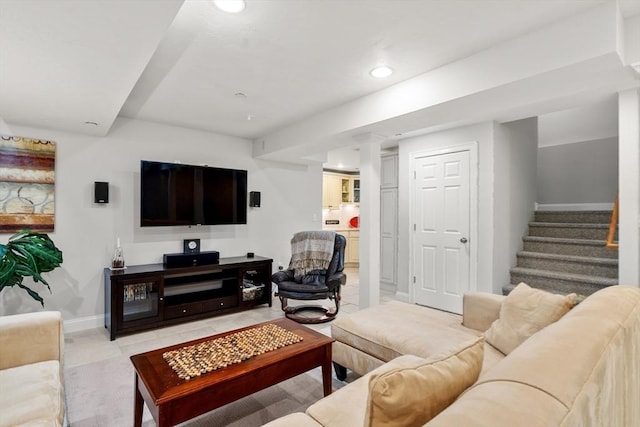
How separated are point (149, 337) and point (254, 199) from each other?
224cm

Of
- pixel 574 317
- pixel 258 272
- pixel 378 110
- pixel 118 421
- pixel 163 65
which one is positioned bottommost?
pixel 118 421

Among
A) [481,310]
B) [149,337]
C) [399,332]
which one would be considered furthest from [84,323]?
[481,310]

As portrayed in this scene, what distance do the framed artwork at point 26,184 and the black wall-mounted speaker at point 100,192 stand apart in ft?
1.21

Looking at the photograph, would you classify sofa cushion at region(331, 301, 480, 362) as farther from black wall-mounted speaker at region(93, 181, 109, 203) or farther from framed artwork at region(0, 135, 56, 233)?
framed artwork at region(0, 135, 56, 233)

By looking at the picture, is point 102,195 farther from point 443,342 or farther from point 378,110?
point 443,342

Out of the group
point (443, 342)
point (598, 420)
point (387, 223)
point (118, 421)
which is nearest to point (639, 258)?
point (443, 342)

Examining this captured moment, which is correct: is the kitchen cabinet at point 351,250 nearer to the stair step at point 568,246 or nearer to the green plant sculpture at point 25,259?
the stair step at point 568,246

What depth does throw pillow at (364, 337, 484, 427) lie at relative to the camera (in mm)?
865

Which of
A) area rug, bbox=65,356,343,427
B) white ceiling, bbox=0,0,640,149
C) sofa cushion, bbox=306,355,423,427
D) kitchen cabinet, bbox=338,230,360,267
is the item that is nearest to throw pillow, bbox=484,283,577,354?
sofa cushion, bbox=306,355,423,427

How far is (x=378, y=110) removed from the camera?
3.04 meters

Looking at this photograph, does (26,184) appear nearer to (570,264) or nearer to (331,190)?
(331,190)

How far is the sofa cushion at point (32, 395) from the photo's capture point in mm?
1339

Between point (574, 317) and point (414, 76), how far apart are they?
2164mm

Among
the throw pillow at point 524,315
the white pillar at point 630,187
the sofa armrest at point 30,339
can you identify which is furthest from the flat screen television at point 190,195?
the white pillar at point 630,187
